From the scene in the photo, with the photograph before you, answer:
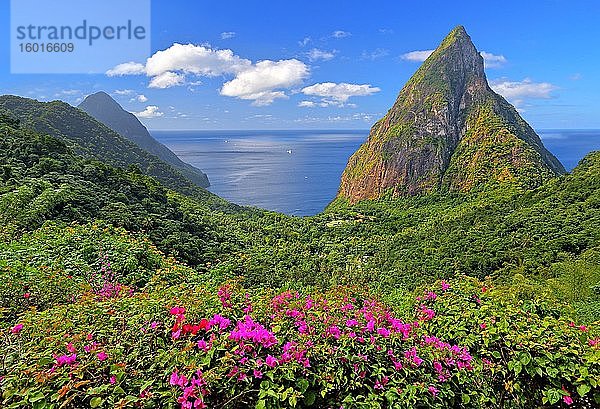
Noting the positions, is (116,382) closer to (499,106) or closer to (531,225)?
(531,225)

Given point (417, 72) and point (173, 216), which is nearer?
point (173, 216)

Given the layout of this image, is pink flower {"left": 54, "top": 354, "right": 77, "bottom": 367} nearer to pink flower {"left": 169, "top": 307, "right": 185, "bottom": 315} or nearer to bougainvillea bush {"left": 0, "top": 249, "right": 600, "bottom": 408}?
bougainvillea bush {"left": 0, "top": 249, "right": 600, "bottom": 408}

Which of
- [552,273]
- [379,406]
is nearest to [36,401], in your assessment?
[379,406]

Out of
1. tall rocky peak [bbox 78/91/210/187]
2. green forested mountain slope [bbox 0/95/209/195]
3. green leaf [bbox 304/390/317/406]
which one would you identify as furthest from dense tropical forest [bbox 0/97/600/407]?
tall rocky peak [bbox 78/91/210/187]

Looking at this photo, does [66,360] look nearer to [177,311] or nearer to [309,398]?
[177,311]

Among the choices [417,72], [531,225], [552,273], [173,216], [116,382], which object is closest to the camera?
[116,382]

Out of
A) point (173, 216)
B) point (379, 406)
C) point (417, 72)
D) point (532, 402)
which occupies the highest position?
point (417, 72)

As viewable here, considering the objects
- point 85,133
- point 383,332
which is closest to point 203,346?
point 383,332
